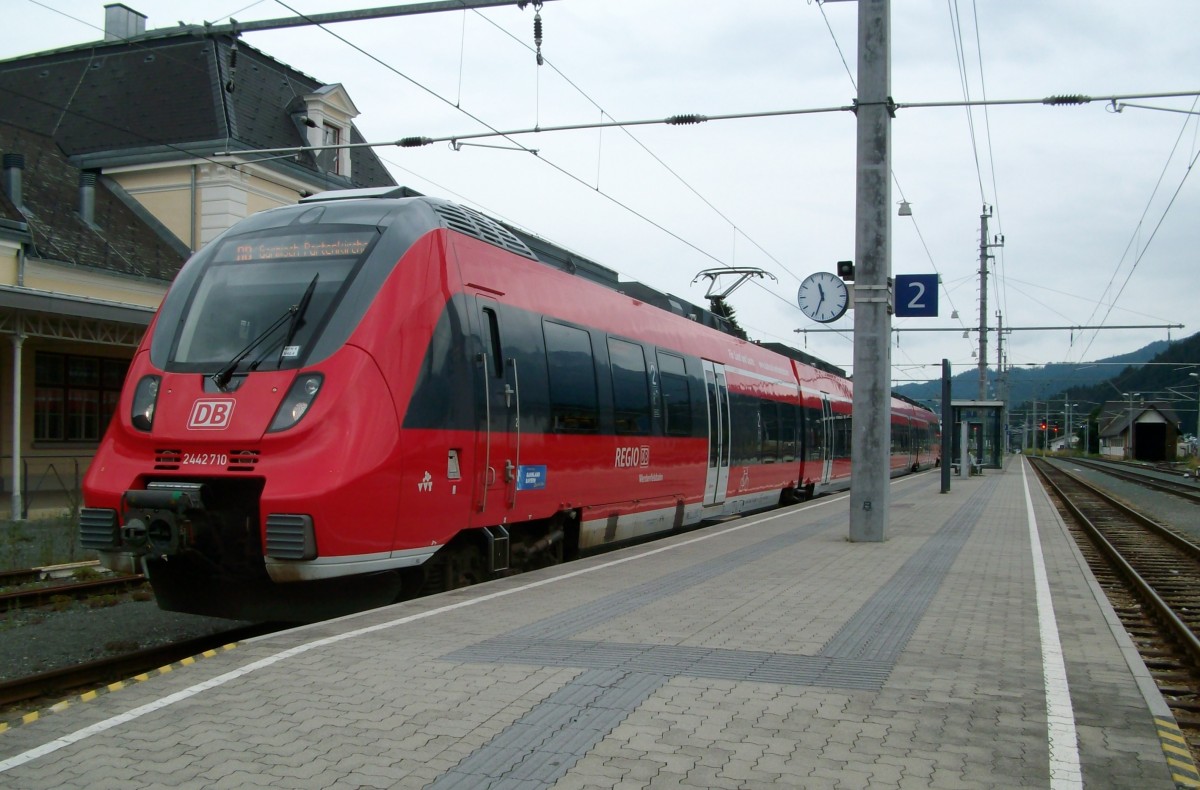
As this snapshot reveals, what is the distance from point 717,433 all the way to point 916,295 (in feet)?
12.3

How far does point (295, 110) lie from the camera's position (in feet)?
89.7

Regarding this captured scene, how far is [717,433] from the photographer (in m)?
16.2

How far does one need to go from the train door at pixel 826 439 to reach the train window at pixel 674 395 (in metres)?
12.0

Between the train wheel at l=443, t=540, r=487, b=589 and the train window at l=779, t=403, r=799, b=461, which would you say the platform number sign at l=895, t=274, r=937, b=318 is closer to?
the train wheel at l=443, t=540, r=487, b=589

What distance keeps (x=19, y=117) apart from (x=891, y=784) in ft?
101

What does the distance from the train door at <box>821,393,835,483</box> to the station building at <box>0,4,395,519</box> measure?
551 inches

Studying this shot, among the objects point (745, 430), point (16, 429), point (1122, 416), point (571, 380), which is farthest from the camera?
point (1122, 416)

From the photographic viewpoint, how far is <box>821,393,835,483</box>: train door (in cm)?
2609

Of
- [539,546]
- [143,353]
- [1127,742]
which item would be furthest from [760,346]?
[1127,742]

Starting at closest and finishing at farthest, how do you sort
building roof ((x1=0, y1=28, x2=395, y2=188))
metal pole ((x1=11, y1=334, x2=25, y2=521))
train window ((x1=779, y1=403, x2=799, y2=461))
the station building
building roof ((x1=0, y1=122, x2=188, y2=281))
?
metal pole ((x1=11, y1=334, x2=25, y2=521)) → the station building → building roof ((x1=0, y1=122, x2=188, y2=281)) → train window ((x1=779, y1=403, x2=799, y2=461)) → building roof ((x1=0, y1=28, x2=395, y2=188))

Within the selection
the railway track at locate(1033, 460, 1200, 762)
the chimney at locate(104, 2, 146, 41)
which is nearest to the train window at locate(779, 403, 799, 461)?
the railway track at locate(1033, 460, 1200, 762)

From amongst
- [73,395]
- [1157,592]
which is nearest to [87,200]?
[73,395]

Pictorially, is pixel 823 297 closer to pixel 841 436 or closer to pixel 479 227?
pixel 479 227

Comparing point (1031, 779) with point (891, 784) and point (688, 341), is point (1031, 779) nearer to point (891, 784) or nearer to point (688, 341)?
point (891, 784)
